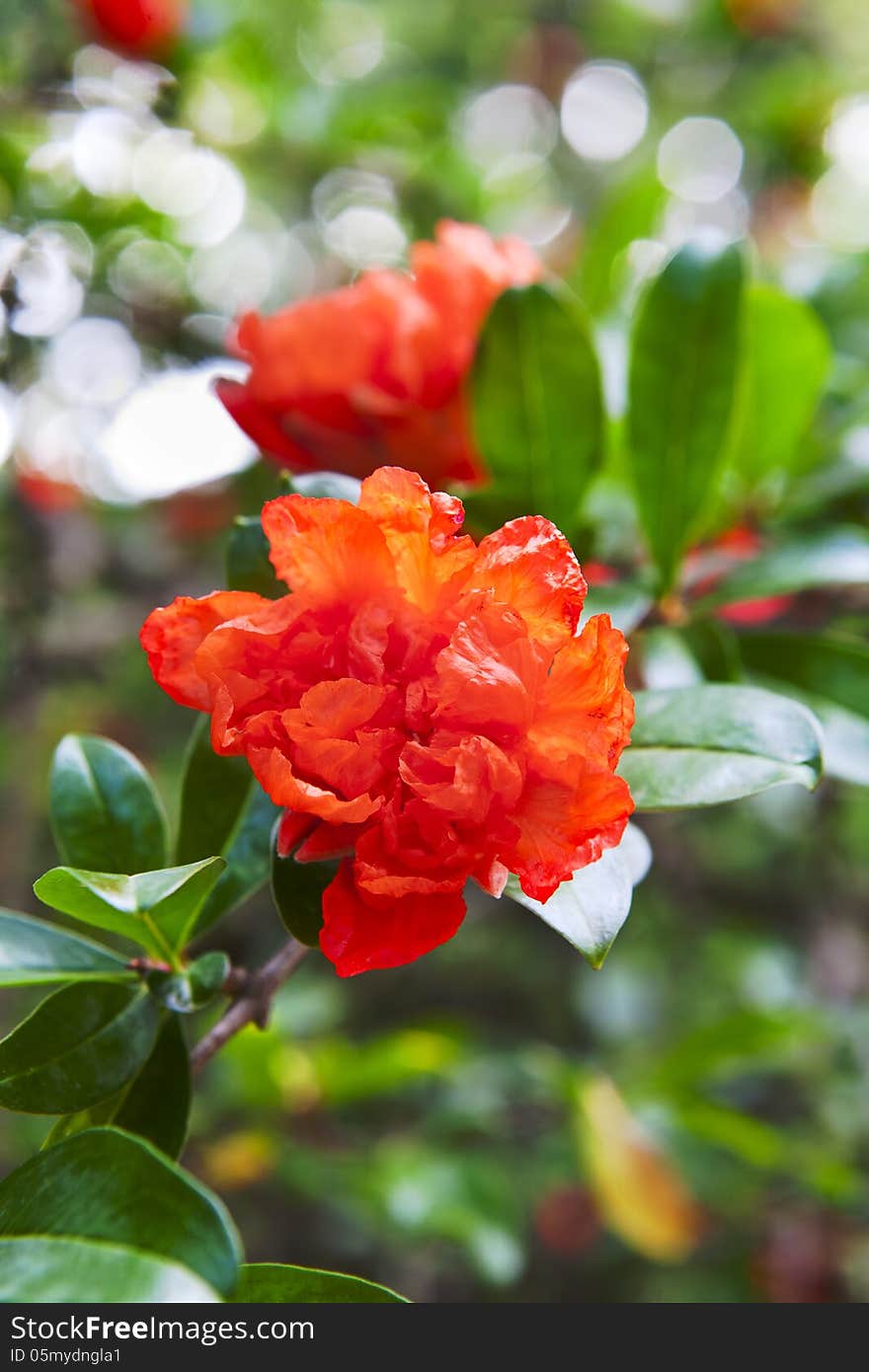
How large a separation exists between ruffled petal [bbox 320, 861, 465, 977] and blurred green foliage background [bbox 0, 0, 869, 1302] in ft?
1.17

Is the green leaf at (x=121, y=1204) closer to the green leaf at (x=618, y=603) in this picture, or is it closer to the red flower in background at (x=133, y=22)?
the green leaf at (x=618, y=603)

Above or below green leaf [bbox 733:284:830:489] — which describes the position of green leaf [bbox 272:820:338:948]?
below

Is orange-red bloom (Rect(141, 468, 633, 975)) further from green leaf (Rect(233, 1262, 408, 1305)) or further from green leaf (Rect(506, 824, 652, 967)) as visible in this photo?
green leaf (Rect(233, 1262, 408, 1305))

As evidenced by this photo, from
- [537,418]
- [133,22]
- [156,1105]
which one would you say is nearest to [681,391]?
[537,418]

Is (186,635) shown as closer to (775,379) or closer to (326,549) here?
(326,549)

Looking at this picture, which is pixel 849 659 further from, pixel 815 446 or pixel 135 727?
pixel 135 727

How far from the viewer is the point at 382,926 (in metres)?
0.39

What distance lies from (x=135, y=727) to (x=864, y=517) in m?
1.45

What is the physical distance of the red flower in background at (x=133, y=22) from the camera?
112 cm

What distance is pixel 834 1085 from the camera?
4.93ft

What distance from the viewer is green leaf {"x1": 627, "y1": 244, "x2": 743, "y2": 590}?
663 millimetres

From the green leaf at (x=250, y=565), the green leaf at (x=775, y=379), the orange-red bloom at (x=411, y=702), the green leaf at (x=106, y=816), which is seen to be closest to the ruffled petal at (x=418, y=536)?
the orange-red bloom at (x=411, y=702)

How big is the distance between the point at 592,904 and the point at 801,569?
0.35m

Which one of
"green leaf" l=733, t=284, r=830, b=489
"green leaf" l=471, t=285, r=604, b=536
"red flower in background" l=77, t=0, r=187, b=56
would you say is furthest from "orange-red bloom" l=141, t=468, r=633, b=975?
"red flower in background" l=77, t=0, r=187, b=56
